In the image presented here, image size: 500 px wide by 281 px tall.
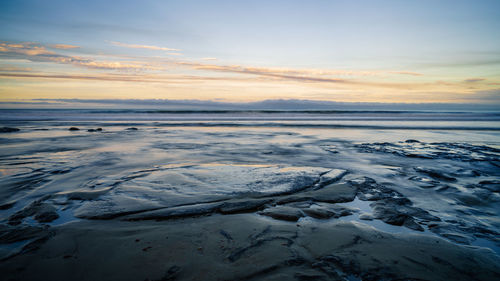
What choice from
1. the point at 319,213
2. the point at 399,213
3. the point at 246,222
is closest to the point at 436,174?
the point at 399,213

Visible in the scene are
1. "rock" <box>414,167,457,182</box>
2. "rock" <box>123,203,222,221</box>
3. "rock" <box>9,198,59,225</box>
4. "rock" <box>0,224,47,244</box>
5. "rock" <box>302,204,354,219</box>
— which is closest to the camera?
"rock" <box>0,224,47,244</box>

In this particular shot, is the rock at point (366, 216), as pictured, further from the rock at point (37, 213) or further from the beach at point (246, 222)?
the rock at point (37, 213)

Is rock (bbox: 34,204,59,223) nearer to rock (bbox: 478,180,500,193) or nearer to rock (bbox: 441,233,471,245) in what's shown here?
rock (bbox: 441,233,471,245)

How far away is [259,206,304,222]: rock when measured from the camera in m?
2.57

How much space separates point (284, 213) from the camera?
2.65m

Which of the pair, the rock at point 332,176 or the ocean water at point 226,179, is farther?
the rock at point 332,176

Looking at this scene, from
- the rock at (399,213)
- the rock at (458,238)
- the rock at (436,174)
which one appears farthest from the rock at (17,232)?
the rock at (436,174)

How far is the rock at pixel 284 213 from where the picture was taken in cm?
257

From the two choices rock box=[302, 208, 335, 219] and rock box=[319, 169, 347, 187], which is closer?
rock box=[302, 208, 335, 219]

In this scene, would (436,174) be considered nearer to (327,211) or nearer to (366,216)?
(366,216)

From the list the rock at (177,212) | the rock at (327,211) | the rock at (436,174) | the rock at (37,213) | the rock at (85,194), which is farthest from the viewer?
the rock at (436,174)

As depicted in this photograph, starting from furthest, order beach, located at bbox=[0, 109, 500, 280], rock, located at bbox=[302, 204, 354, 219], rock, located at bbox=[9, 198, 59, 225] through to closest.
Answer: rock, located at bbox=[302, 204, 354, 219]
rock, located at bbox=[9, 198, 59, 225]
beach, located at bbox=[0, 109, 500, 280]

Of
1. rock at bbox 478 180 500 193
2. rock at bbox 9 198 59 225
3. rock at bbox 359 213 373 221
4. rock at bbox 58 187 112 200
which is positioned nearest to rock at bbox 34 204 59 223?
rock at bbox 9 198 59 225

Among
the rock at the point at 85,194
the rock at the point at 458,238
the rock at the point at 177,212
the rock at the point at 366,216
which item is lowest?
the rock at the point at 85,194
